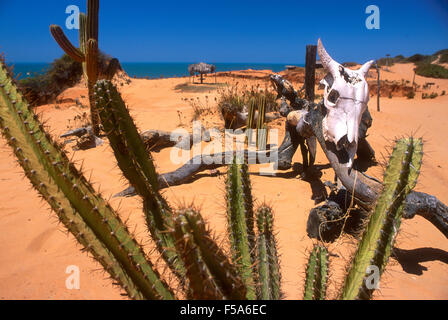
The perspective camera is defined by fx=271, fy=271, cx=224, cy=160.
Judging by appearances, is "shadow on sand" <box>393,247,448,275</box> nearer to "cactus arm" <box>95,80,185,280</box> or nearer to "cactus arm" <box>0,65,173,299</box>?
"cactus arm" <box>95,80,185,280</box>

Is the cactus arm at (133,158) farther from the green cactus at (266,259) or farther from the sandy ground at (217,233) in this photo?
the green cactus at (266,259)

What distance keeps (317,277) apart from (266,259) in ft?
1.10

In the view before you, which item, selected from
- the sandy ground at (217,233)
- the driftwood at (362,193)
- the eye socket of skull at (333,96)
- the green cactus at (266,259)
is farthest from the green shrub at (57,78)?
the green cactus at (266,259)

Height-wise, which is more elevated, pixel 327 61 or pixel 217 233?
pixel 327 61

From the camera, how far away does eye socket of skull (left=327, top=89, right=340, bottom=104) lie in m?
2.95

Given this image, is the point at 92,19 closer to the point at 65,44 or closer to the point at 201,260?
the point at 65,44

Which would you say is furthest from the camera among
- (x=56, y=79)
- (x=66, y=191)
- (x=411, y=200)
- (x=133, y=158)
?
(x=56, y=79)

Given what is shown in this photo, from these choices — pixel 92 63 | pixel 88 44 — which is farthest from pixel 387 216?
pixel 88 44

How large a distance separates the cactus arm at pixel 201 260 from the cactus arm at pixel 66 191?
1.31 feet

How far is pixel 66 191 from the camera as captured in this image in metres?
1.27

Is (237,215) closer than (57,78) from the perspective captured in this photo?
Yes

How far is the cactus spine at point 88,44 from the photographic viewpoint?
20.5 feet

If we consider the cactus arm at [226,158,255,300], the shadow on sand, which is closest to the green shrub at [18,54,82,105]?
the cactus arm at [226,158,255,300]

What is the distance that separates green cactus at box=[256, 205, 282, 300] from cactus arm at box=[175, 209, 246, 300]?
1.77 ft
